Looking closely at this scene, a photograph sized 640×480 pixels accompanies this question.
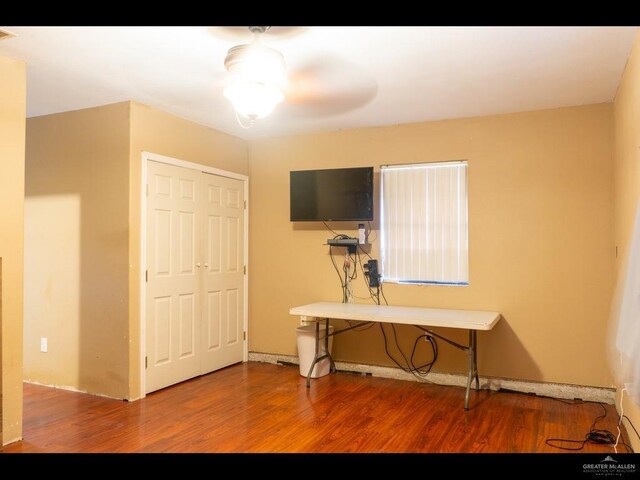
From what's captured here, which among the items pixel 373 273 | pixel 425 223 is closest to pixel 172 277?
pixel 373 273

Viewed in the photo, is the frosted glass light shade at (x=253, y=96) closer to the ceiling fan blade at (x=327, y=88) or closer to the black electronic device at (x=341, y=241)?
the ceiling fan blade at (x=327, y=88)

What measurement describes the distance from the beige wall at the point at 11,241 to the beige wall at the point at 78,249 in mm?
889

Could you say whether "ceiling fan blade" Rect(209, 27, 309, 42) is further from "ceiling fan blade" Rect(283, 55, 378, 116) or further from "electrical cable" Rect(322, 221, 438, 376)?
"electrical cable" Rect(322, 221, 438, 376)

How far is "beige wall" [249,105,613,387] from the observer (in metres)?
4.00

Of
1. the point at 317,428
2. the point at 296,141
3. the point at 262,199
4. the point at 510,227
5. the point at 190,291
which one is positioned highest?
the point at 296,141

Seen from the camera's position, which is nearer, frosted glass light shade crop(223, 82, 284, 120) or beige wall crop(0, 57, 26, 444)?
frosted glass light shade crop(223, 82, 284, 120)

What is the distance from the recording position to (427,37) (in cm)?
275

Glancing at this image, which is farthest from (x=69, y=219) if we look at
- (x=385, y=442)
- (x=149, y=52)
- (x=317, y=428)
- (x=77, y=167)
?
(x=385, y=442)

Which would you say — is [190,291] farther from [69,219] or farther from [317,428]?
[317,428]

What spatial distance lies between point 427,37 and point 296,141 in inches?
105

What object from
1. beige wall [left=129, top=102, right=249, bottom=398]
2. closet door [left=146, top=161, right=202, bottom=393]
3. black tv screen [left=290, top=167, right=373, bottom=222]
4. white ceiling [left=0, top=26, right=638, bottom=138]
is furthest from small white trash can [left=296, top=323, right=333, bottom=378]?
white ceiling [left=0, top=26, right=638, bottom=138]

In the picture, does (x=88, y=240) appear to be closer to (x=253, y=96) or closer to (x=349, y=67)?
(x=253, y=96)
